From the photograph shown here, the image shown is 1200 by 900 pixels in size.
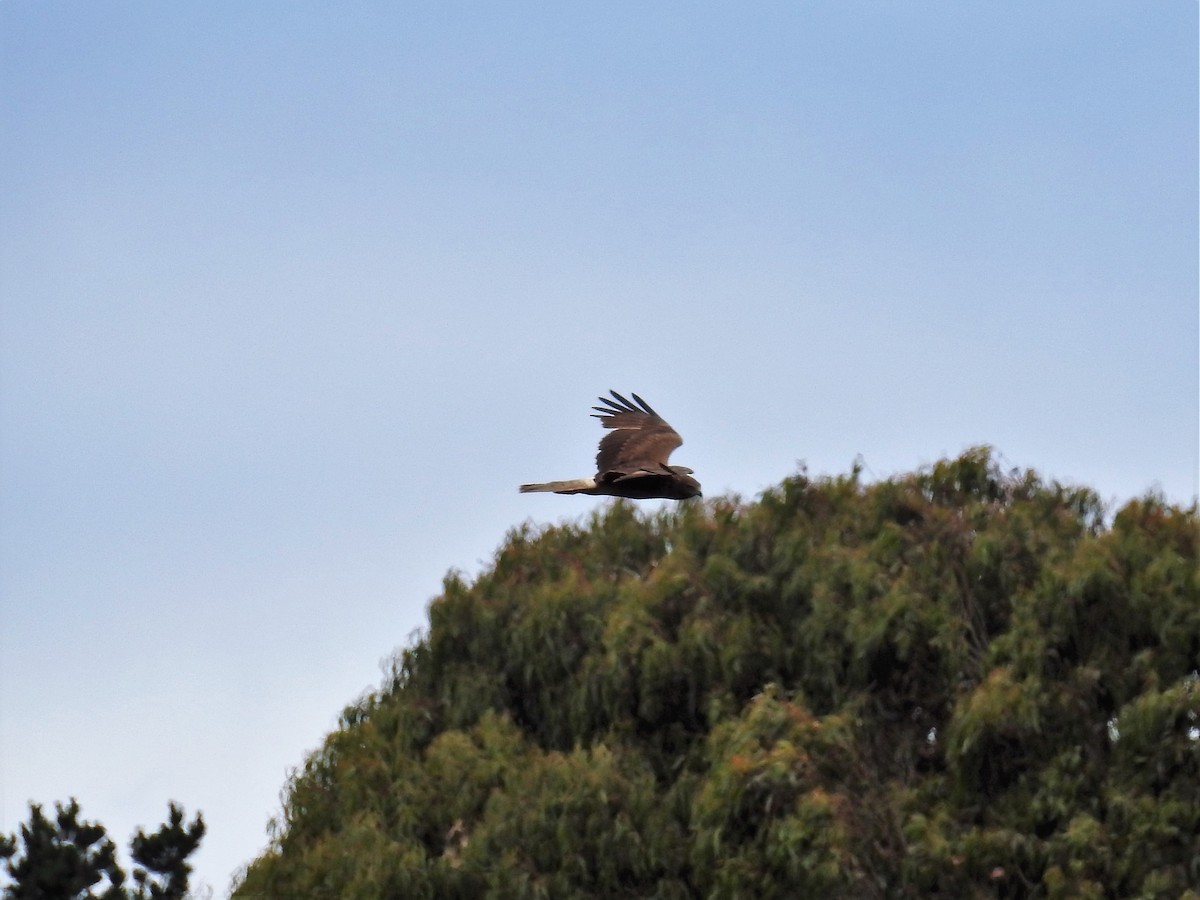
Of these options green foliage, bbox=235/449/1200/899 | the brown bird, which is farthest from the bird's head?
green foliage, bbox=235/449/1200/899

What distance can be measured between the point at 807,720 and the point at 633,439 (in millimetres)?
3096

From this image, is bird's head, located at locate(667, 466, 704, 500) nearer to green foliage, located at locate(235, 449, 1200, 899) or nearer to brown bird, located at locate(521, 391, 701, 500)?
brown bird, located at locate(521, 391, 701, 500)

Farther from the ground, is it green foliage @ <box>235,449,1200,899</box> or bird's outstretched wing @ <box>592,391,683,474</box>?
bird's outstretched wing @ <box>592,391,683,474</box>

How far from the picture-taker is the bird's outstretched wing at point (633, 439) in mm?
17531

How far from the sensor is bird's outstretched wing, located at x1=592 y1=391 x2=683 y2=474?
17.5 meters

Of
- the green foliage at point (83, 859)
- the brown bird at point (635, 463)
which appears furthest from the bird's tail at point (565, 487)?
the green foliage at point (83, 859)

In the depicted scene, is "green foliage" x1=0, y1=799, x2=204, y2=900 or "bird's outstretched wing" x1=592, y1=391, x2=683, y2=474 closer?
"bird's outstretched wing" x1=592, y1=391, x2=683, y2=474

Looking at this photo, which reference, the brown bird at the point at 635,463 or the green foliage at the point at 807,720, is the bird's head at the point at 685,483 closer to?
the brown bird at the point at 635,463

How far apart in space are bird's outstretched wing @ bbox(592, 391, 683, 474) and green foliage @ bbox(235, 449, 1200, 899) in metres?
2.71

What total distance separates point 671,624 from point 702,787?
8.45 feet

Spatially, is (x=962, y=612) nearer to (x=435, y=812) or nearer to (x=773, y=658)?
(x=773, y=658)

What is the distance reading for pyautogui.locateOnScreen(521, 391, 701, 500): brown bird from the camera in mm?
17031

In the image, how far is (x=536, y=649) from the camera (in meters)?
21.4

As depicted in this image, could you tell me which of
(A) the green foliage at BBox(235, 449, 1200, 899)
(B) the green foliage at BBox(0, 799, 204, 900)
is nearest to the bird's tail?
(A) the green foliage at BBox(235, 449, 1200, 899)
